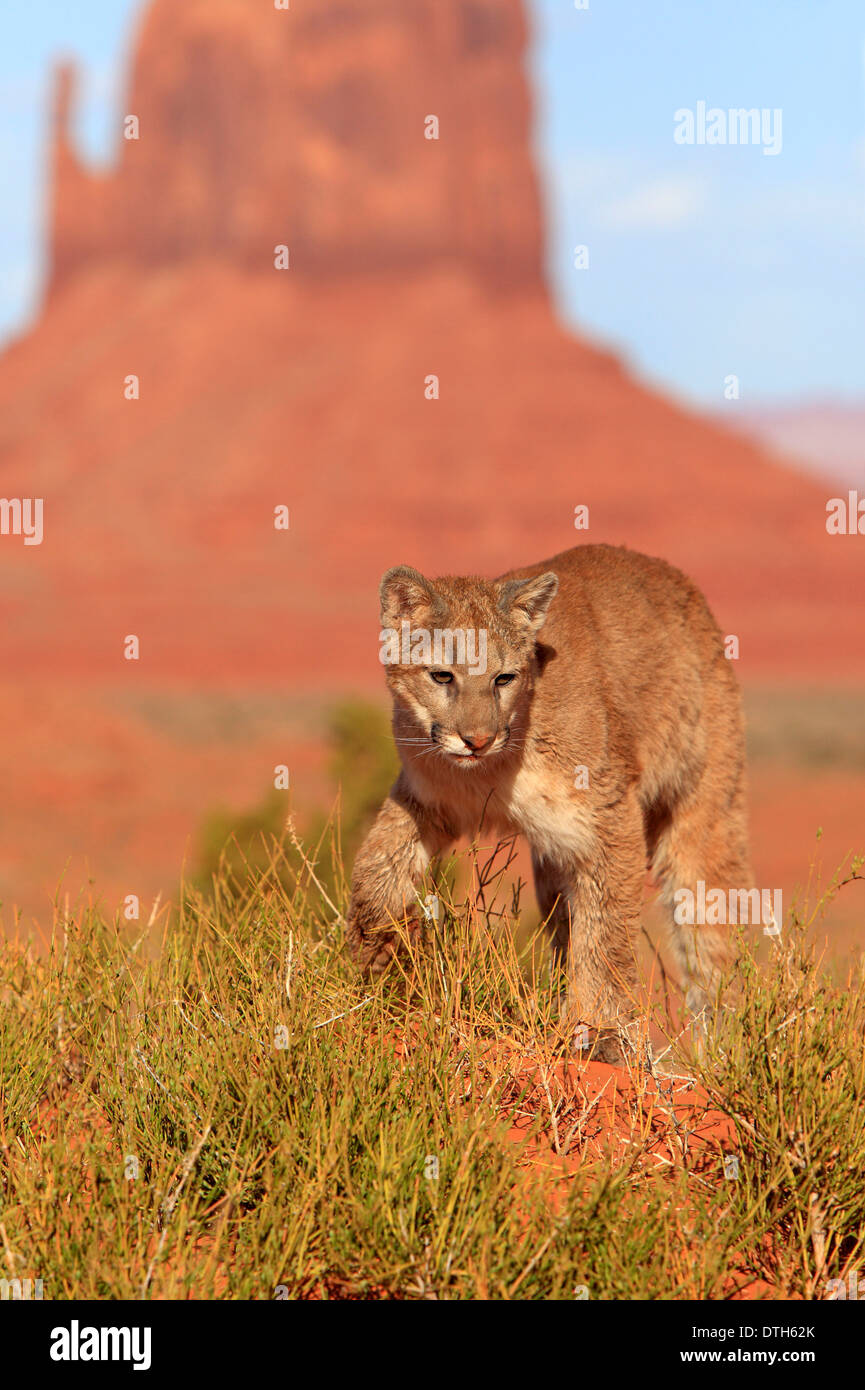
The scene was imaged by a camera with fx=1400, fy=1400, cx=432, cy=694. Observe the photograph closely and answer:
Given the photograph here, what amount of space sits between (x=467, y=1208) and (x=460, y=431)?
67.8m

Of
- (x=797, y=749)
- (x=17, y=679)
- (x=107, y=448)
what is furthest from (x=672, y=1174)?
(x=107, y=448)

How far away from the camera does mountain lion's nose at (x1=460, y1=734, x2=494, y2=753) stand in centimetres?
541

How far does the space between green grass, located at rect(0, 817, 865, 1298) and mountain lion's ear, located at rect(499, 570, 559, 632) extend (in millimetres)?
1227

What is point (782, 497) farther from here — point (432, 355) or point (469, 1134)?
point (469, 1134)

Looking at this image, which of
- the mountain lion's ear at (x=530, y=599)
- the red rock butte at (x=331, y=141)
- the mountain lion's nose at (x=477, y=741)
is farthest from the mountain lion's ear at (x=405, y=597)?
the red rock butte at (x=331, y=141)

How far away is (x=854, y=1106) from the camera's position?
4.36 meters

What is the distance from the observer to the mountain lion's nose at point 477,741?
5406 mm

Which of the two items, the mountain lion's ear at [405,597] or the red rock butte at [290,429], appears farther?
the red rock butte at [290,429]

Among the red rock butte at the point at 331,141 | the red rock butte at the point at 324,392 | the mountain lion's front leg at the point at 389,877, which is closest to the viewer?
the mountain lion's front leg at the point at 389,877

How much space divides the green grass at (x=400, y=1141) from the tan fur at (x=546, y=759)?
52 centimetres

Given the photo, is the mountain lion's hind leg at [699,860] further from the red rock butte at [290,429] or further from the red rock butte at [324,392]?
the red rock butte at [324,392]

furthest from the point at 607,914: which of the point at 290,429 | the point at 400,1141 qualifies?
the point at 290,429

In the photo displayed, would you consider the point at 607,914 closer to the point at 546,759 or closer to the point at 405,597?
the point at 546,759

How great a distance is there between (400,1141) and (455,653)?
85.3 inches
